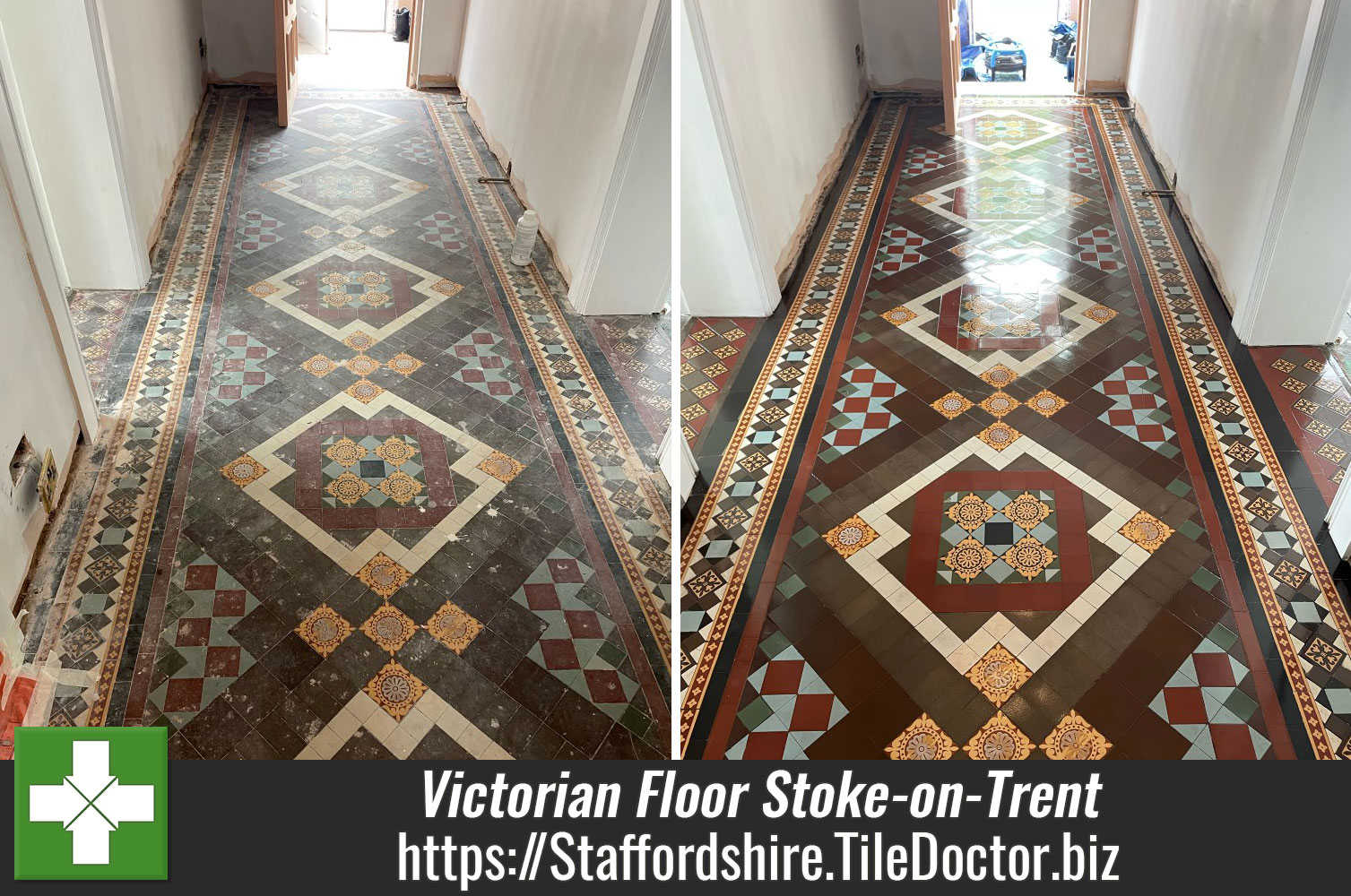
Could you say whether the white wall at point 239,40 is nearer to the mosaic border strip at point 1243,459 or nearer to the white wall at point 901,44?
the white wall at point 901,44

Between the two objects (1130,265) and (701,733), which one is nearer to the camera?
(701,733)

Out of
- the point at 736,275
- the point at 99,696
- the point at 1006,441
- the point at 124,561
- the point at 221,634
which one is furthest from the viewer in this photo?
the point at 736,275

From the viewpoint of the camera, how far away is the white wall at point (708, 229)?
14.3ft

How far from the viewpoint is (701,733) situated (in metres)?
3.05

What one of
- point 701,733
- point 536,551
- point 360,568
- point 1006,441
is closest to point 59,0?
point 360,568

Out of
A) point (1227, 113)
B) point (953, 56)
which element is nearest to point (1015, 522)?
point (1227, 113)

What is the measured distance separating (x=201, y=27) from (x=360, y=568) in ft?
23.5

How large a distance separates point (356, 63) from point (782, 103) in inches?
232

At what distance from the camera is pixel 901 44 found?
8.58m

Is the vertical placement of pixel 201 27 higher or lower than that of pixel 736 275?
higher

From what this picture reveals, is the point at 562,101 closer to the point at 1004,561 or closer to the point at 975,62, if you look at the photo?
the point at 1004,561

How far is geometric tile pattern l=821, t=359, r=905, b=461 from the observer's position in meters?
4.25

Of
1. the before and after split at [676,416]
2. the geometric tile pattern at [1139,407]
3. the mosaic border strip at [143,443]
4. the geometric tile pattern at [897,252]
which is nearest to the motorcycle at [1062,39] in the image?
the before and after split at [676,416]

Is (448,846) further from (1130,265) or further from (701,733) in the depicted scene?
(1130,265)
